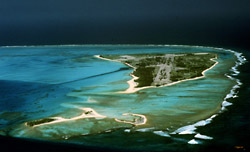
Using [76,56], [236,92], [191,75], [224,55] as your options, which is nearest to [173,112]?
[236,92]

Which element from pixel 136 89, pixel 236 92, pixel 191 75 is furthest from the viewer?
pixel 191 75

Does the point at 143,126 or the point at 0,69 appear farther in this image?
the point at 0,69

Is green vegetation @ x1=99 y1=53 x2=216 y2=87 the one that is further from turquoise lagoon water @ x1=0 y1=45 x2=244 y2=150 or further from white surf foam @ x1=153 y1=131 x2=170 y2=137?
white surf foam @ x1=153 y1=131 x2=170 y2=137

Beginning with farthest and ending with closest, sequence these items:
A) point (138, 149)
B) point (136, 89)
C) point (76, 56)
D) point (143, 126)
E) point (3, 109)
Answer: point (76, 56) < point (136, 89) < point (3, 109) < point (143, 126) < point (138, 149)

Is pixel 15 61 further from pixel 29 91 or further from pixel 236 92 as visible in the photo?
pixel 236 92

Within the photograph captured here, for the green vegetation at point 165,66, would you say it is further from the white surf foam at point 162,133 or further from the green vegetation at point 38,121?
the white surf foam at point 162,133

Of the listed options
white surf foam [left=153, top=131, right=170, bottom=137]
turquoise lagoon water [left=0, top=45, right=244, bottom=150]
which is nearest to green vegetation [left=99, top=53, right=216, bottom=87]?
turquoise lagoon water [left=0, top=45, right=244, bottom=150]

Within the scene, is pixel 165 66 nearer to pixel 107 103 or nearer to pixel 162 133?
pixel 107 103
